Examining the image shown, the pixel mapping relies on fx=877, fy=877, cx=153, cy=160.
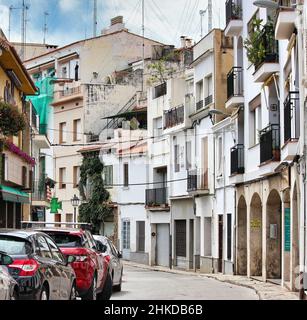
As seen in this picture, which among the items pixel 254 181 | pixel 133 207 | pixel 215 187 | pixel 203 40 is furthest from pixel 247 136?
pixel 133 207

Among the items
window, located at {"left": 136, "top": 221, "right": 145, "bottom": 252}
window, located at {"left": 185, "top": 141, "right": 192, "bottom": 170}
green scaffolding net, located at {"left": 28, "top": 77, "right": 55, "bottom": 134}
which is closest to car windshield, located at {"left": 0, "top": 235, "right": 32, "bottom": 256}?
window, located at {"left": 185, "top": 141, "right": 192, "bottom": 170}

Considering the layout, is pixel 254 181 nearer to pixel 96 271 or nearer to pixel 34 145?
pixel 96 271

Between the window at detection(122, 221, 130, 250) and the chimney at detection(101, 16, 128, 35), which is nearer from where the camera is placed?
the window at detection(122, 221, 130, 250)

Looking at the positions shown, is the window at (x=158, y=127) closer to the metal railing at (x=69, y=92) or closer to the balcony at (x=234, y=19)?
the metal railing at (x=69, y=92)

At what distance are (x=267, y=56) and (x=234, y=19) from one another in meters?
7.35

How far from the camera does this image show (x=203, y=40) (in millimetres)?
43844

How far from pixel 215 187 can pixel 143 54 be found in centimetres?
Answer: 2700

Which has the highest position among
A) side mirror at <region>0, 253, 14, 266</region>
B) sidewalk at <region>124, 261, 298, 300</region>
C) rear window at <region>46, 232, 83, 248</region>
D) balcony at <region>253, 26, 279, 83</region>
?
balcony at <region>253, 26, 279, 83</region>

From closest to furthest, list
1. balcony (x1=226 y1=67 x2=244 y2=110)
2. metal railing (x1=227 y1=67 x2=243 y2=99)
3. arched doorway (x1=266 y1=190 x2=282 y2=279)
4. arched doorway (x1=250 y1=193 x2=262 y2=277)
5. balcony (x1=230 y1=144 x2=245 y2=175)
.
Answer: arched doorway (x1=266 y1=190 x2=282 y2=279) < arched doorway (x1=250 y1=193 x2=262 y2=277) < balcony (x1=230 y1=144 x2=245 y2=175) < balcony (x1=226 y1=67 x2=244 y2=110) < metal railing (x1=227 y1=67 x2=243 y2=99)

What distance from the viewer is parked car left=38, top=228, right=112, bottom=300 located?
60.5 feet

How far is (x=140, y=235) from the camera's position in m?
54.8

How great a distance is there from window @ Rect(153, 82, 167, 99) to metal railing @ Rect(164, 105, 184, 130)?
2.67 m

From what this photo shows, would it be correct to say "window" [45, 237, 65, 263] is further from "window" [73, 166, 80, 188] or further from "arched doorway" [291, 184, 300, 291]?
"window" [73, 166, 80, 188]

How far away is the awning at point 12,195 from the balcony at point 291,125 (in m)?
11.4
